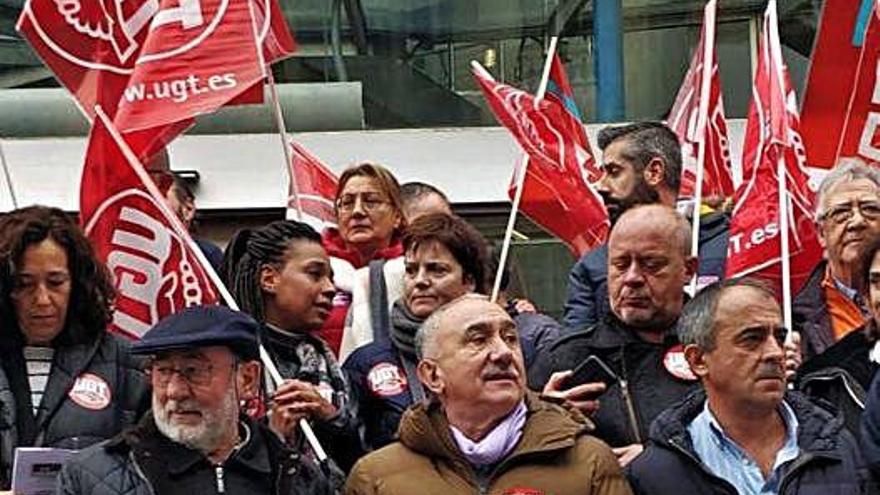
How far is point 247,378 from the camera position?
4.74 metres

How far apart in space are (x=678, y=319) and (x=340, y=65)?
7.00 metres

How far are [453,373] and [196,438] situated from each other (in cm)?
69

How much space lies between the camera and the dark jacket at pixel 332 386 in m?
5.36

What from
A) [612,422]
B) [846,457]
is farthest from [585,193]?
[846,457]

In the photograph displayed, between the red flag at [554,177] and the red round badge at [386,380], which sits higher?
the red flag at [554,177]

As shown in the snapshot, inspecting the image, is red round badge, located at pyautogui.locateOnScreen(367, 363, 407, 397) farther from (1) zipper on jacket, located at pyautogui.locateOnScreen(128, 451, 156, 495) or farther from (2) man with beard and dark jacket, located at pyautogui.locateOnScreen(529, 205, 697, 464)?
(1) zipper on jacket, located at pyautogui.locateOnScreen(128, 451, 156, 495)

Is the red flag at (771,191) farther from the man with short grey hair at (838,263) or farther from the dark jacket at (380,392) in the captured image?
the dark jacket at (380,392)

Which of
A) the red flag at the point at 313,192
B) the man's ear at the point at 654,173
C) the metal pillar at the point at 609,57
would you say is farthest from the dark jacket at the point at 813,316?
the metal pillar at the point at 609,57

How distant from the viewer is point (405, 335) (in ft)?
18.2

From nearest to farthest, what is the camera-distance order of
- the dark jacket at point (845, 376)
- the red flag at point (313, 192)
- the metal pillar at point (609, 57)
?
the dark jacket at point (845, 376) < the red flag at point (313, 192) < the metal pillar at point (609, 57)

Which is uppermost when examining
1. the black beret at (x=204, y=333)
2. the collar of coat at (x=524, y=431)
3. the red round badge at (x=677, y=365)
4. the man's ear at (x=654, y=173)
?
the man's ear at (x=654, y=173)

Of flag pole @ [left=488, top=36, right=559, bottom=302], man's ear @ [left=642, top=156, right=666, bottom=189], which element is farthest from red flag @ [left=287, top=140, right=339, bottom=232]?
man's ear @ [left=642, top=156, right=666, bottom=189]

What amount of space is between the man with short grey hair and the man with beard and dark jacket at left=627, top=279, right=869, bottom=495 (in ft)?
2.33

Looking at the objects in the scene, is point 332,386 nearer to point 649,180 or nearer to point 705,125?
point 649,180
